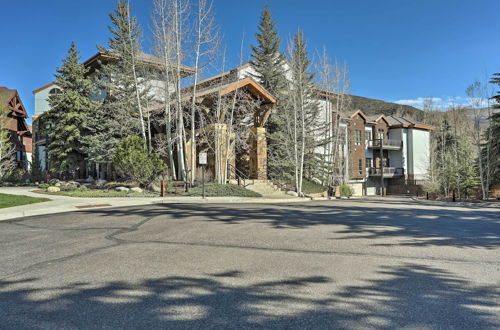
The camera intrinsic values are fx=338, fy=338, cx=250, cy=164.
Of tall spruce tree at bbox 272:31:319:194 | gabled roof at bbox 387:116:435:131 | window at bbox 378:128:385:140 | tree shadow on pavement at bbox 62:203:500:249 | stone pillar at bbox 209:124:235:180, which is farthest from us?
gabled roof at bbox 387:116:435:131

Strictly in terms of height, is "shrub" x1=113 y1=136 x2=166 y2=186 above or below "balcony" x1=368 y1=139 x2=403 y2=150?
below

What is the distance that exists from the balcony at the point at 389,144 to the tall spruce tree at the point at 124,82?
35348mm

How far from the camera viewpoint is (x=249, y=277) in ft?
15.6

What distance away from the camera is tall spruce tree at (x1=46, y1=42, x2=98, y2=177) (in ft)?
92.6

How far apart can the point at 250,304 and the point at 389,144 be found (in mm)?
53630

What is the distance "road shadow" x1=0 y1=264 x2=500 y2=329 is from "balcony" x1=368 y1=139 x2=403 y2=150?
4835cm

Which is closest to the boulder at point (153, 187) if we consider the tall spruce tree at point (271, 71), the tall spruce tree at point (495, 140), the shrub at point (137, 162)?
the shrub at point (137, 162)

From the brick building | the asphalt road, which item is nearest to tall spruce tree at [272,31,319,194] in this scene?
the asphalt road

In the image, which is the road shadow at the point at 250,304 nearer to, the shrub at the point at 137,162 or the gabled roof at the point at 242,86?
the shrub at the point at 137,162

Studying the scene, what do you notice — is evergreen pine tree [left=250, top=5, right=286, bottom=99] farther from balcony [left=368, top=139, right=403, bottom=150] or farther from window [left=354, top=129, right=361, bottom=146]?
balcony [left=368, top=139, right=403, bottom=150]

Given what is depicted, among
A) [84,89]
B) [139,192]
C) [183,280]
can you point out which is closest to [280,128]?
[139,192]

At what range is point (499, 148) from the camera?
2845 centimetres

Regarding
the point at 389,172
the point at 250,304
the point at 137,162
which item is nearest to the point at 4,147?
the point at 137,162

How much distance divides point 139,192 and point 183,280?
15396mm
